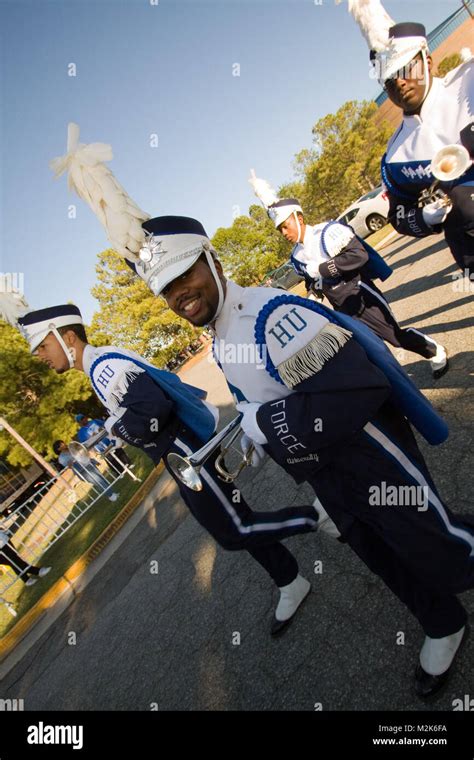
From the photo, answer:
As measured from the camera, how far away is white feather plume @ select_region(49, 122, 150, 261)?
5.84 feet

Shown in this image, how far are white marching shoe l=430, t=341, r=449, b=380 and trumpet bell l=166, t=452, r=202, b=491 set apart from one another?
2.99 meters

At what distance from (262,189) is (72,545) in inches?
254

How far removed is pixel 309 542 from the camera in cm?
318

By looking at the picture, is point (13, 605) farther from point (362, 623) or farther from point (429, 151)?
point (429, 151)

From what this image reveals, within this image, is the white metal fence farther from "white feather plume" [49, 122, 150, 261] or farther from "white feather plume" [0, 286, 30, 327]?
"white feather plume" [49, 122, 150, 261]

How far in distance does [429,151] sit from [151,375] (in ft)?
7.75

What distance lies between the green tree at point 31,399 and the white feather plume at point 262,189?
38.6 feet

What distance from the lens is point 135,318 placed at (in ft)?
82.0

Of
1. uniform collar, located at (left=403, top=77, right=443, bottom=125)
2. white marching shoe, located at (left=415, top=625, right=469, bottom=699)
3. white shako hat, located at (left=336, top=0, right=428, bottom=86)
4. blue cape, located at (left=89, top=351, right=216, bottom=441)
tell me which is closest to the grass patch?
blue cape, located at (left=89, top=351, right=216, bottom=441)

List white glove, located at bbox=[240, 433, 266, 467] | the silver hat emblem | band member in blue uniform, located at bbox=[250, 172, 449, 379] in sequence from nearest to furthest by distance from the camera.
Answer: the silver hat emblem < white glove, located at bbox=[240, 433, 266, 467] < band member in blue uniform, located at bbox=[250, 172, 449, 379]

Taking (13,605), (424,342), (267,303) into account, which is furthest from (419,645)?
(13,605)

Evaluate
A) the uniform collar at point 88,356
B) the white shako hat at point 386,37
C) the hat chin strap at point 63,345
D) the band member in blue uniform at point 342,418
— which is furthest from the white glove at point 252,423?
the white shako hat at point 386,37

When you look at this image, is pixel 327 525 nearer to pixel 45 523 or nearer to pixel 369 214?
pixel 45 523

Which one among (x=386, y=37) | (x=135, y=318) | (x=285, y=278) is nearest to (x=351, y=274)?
(x=386, y=37)
